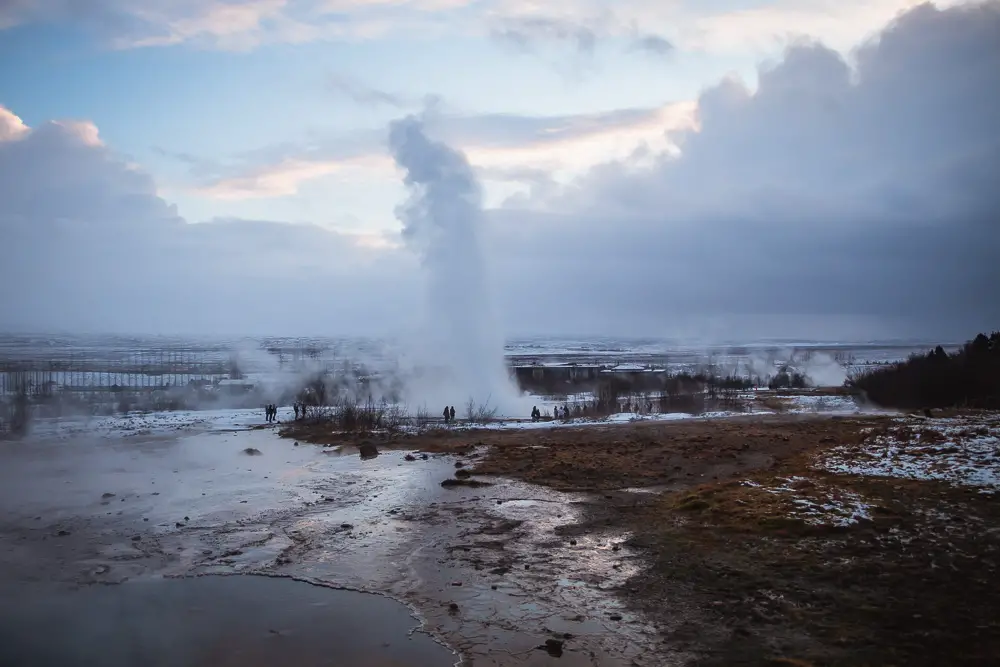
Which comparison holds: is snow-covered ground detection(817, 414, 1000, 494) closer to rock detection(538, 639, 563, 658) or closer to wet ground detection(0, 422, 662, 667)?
wet ground detection(0, 422, 662, 667)

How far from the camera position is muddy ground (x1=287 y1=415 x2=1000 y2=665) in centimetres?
697

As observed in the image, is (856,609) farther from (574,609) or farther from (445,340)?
(445,340)

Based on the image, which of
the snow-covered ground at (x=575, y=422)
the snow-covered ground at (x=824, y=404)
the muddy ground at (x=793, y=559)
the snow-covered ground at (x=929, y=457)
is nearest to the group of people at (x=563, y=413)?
the snow-covered ground at (x=575, y=422)

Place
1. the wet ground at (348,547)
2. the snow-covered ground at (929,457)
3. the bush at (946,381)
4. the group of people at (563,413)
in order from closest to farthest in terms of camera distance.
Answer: the wet ground at (348,547), the snow-covered ground at (929,457), the group of people at (563,413), the bush at (946,381)

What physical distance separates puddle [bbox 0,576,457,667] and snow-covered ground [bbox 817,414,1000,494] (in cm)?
1073

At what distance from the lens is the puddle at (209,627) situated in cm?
727

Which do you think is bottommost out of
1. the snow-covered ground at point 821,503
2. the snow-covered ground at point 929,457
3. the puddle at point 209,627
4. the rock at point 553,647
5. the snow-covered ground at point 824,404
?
the snow-covered ground at point 824,404

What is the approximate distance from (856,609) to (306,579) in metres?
7.34

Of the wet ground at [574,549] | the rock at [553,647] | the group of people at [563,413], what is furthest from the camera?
the group of people at [563,413]

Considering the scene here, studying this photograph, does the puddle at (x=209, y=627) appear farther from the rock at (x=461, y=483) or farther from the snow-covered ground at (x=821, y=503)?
the rock at (x=461, y=483)

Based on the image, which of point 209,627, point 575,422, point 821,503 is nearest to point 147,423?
point 575,422

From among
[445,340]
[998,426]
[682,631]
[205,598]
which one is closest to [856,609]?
[682,631]

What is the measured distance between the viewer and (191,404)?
161 feet

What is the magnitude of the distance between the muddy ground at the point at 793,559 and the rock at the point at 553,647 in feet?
3.60
